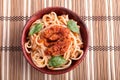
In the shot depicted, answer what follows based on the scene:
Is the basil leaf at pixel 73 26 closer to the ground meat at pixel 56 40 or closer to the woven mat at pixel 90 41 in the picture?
the ground meat at pixel 56 40

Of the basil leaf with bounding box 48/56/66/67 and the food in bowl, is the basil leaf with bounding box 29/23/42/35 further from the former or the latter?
the basil leaf with bounding box 48/56/66/67

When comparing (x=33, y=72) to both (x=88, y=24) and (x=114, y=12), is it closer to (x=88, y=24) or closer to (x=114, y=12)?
(x=88, y=24)

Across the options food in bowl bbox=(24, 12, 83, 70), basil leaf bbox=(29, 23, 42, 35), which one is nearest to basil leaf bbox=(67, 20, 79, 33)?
food in bowl bbox=(24, 12, 83, 70)

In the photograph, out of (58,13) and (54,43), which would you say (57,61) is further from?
(58,13)

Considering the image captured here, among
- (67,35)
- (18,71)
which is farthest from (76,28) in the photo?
(18,71)

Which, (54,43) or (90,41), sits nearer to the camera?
(54,43)

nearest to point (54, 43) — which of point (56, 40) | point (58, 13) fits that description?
point (56, 40)

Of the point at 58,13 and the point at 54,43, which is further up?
the point at 58,13
